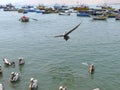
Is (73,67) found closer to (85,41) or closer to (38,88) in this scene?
(38,88)

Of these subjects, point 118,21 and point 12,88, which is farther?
point 118,21

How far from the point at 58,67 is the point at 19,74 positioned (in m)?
6.32

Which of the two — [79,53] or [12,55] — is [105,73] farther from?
[12,55]

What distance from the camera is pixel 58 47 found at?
56.3 metres

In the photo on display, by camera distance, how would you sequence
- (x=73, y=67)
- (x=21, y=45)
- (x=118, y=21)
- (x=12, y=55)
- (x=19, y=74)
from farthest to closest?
(x=118, y=21) → (x=21, y=45) → (x=12, y=55) → (x=73, y=67) → (x=19, y=74)

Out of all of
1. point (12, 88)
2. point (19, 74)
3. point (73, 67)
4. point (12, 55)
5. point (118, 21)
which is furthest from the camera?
point (118, 21)

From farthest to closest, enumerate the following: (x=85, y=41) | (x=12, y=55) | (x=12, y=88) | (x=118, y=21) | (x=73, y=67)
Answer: (x=118, y=21)
(x=85, y=41)
(x=12, y=55)
(x=73, y=67)
(x=12, y=88)

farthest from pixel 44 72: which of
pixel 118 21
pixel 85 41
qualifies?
pixel 118 21

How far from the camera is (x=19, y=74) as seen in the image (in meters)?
37.8

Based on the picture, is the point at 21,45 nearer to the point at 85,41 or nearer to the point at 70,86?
the point at 85,41

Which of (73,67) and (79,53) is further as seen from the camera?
(79,53)

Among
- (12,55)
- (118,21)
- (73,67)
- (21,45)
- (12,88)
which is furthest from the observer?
(118,21)

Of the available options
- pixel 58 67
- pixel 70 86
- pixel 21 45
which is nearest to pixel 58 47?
pixel 21 45

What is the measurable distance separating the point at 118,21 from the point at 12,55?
63.3 metres
